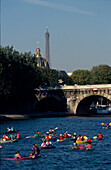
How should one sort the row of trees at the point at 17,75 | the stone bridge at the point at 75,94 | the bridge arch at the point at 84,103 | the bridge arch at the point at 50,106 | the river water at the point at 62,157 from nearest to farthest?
1. the river water at the point at 62,157
2. the row of trees at the point at 17,75
3. the stone bridge at the point at 75,94
4. the bridge arch at the point at 84,103
5. the bridge arch at the point at 50,106

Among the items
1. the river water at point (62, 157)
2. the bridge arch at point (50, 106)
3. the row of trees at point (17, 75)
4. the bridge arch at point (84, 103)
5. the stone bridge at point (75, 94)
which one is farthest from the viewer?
the bridge arch at point (50, 106)

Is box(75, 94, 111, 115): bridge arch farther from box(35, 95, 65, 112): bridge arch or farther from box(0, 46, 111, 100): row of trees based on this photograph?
box(0, 46, 111, 100): row of trees

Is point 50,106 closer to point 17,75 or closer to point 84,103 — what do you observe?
point 84,103

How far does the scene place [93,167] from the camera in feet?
171

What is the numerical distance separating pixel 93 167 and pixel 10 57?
8363 centimetres

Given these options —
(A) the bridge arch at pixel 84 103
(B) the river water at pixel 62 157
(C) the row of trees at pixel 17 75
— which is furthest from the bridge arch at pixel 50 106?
(B) the river water at pixel 62 157

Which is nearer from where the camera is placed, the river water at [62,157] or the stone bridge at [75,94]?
the river water at [62,157]

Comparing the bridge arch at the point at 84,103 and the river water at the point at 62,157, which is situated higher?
the bridge arch at the point at 84,103

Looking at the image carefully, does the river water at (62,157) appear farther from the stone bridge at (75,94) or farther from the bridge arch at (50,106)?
the bridge arch at (50,106)

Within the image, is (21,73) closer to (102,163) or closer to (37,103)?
(37,103)

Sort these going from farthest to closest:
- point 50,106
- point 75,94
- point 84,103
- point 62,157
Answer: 1. point 50,106
2. point 84,103
3. point 75,94
4. point 62,157

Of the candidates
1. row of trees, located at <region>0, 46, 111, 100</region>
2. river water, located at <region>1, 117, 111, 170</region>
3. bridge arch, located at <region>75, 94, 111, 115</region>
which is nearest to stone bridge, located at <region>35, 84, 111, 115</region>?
bridge arch, located at <region>75, 94, 111, 115</region>

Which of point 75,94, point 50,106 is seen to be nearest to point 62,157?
point 75,94

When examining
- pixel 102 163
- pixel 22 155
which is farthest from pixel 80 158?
pixel 22 155
